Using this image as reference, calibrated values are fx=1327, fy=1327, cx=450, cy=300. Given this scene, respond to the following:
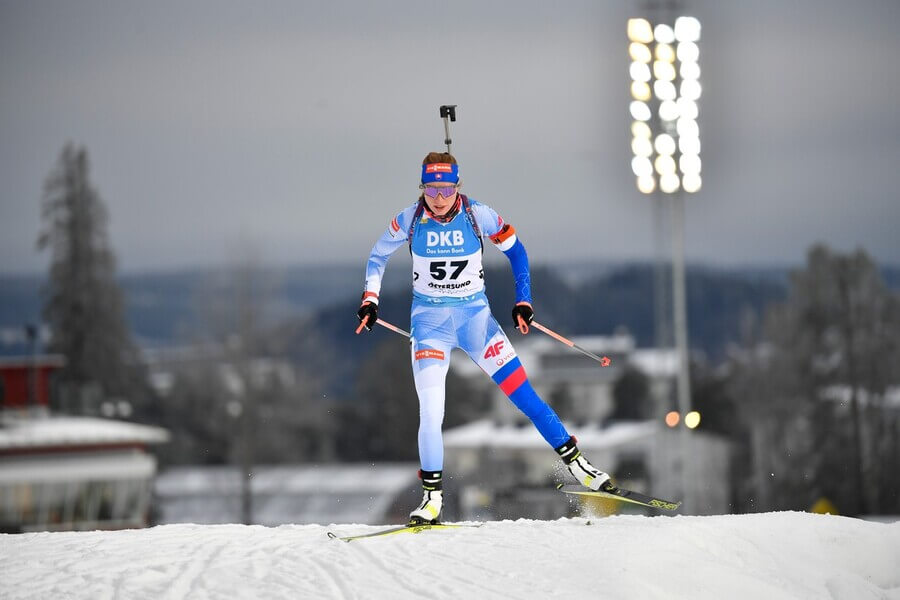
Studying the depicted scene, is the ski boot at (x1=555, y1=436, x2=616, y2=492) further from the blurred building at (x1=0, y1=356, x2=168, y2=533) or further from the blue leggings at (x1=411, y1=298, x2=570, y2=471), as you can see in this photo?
the blurred building at (x1=0, y1=356, x2=168, y2=533)

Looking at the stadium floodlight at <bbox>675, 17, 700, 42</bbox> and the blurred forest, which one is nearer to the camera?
the stadium floodlight at <bbox>675, 17, 700, 42</bbox>

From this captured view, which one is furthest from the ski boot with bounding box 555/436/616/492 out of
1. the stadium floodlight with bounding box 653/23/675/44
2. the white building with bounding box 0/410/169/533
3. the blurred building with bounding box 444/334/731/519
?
the white building with bounding box 0/410/169/533

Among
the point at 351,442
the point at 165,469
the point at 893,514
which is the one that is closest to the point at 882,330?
the point at 893,514

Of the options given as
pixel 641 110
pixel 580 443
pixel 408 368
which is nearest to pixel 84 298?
pixel 408 368

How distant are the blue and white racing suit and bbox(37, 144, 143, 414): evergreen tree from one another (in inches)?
1306

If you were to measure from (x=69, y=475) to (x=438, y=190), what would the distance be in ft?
71.9

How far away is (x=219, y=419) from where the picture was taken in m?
37.9

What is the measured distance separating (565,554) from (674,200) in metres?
8.00

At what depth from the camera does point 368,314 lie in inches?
369

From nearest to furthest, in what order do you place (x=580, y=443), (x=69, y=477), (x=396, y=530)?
(x=396, y=530)
(x=69, y=477)
(x=580, y=443)

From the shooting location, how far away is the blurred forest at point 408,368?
36.3 m

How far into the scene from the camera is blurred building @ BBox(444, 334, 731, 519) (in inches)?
1210

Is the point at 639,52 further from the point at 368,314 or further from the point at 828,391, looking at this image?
the point at 828,391

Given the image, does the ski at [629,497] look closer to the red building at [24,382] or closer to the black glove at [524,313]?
the black glove at [524,313]
